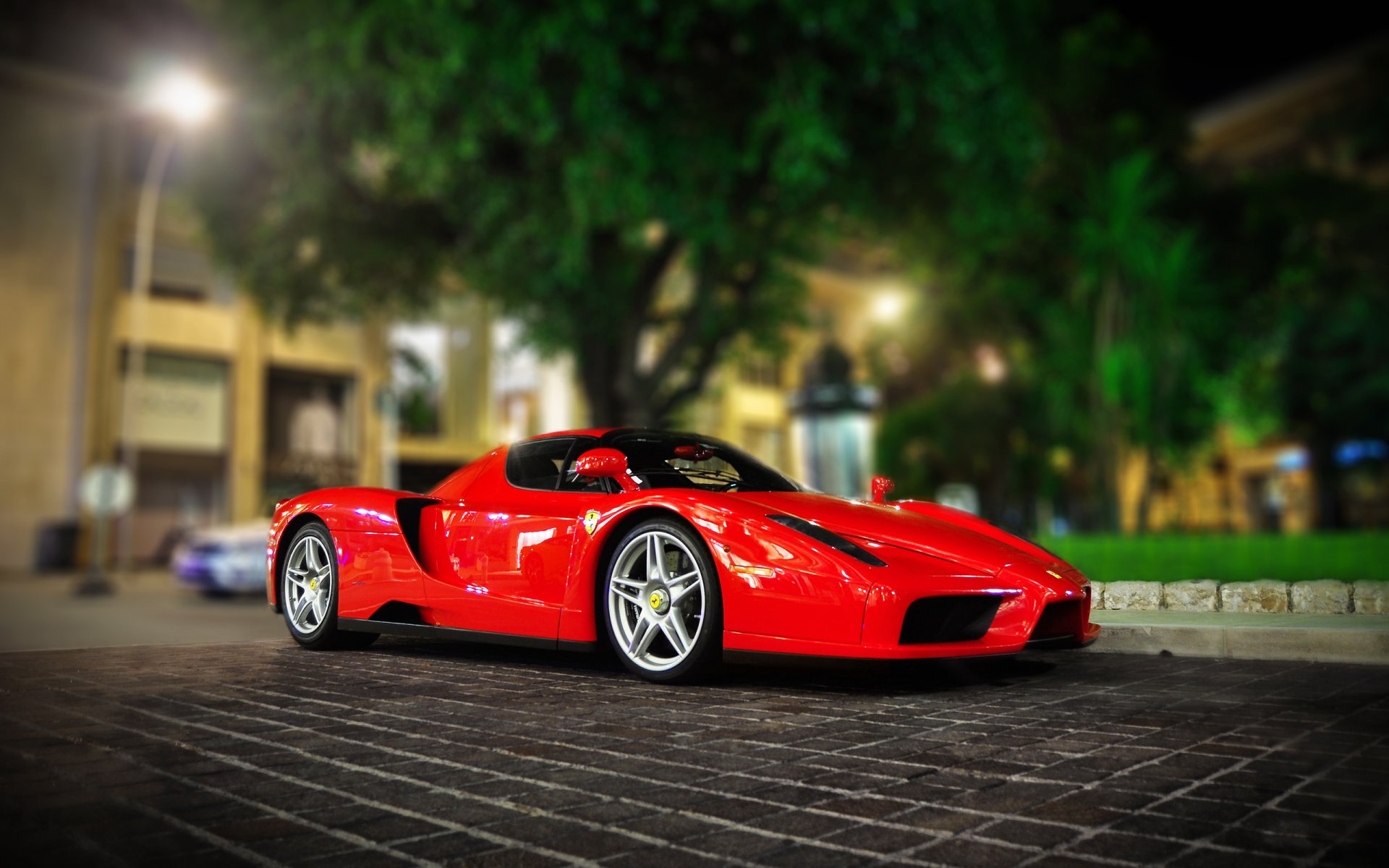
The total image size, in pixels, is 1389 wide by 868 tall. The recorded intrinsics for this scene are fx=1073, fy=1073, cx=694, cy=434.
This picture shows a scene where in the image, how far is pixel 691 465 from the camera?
5.33 meters

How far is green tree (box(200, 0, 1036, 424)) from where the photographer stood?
1274 centimetres

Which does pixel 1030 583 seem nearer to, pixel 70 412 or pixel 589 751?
pixel 589 751

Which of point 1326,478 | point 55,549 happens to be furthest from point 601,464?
point 1326,478

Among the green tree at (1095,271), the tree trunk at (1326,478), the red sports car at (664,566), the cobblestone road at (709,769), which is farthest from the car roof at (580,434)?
the tree trunk at (1326,478)

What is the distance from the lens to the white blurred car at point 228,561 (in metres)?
13.7

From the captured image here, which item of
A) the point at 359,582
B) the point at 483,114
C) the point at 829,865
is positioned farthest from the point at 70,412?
the point at 829,865

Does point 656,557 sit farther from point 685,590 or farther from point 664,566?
point 685,590

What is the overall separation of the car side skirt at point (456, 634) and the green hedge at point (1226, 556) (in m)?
4.55

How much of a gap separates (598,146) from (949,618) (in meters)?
10.3

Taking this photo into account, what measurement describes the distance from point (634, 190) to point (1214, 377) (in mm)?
10662

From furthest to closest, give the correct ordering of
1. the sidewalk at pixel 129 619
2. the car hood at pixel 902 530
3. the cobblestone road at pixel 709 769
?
the sidewalk at pixel 129 619 → the car hood at pixel 902 530 → the cobblestone road at pixel 709 769

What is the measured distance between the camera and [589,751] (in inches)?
127

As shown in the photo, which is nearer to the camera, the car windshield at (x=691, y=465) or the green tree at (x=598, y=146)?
the car windshield at (x=691, y=465)

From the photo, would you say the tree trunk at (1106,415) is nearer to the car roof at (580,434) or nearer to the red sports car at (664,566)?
the red sports car at (664,566)
